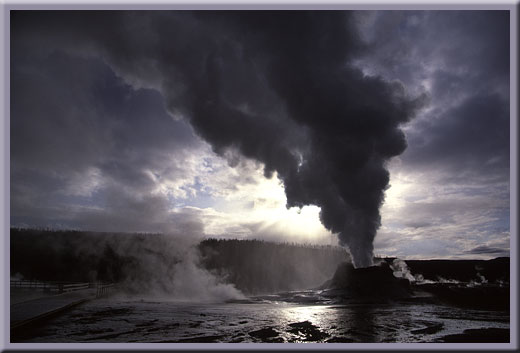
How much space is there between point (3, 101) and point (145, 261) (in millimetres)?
12638

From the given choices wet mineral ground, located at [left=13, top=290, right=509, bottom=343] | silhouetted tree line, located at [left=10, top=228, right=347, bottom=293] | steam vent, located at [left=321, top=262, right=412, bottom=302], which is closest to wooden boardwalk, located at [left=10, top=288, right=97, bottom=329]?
wet mineral ground, located at [left=13, top=290, right=509, bottom=343]

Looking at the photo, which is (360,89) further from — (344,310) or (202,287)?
(202,287)

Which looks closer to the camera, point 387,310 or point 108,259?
point 387,310

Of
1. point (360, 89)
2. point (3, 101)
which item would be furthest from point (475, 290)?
point (3, 101)

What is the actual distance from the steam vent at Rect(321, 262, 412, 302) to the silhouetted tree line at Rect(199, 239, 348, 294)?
5427 millimetres

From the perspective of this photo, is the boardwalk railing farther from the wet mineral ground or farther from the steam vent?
the steam vent

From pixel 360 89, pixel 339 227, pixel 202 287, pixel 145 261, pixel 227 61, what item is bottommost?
pixel 202 287

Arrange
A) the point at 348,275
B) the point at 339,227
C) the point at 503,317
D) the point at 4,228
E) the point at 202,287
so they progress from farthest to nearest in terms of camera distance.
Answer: the point at 202,287
the point at 348,275
the point at 339,227
the point at 503,317
the point at 4,228

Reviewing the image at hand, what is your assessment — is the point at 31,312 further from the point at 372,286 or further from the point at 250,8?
the point at 372,286

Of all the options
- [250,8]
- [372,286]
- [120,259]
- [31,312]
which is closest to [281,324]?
[372,286]

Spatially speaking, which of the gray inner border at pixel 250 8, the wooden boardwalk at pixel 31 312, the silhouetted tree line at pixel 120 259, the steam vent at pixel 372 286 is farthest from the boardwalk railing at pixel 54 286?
the steam vent at pixel 372 286

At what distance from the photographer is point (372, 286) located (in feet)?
41.5

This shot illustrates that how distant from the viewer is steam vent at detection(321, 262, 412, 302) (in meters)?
12.5

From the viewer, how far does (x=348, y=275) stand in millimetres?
13602
